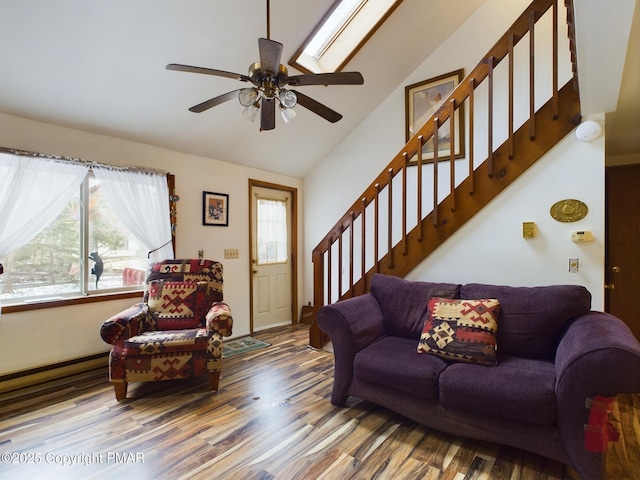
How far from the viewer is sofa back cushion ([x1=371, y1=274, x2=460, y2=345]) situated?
232 centimetres

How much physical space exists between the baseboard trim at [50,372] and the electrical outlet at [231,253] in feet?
4.99

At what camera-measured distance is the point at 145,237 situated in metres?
3.10

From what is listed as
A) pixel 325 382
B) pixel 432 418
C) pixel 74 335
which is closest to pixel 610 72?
pixel 432 418

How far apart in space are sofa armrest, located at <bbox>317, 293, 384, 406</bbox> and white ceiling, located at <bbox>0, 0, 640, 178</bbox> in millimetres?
2232

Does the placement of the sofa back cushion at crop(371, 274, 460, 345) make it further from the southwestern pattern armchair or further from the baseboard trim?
the baseboard trim

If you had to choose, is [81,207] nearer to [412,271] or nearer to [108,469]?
[108,469]

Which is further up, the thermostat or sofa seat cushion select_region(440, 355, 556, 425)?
the thermostat

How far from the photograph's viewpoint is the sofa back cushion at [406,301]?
2.32m

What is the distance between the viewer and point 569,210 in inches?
84.1

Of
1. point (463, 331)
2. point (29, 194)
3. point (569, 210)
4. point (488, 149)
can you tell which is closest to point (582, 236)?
point (569, 210)

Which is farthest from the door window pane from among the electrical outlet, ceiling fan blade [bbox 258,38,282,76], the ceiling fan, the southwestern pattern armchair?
ceiling fan blade [bbox 258,38,282,76]

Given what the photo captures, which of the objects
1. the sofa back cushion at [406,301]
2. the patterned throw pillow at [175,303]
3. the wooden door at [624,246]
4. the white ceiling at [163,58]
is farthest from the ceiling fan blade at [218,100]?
the wooden door at [624,246]

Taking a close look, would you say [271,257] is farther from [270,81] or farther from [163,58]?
[270,81]

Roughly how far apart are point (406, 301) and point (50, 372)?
3.02 metres
